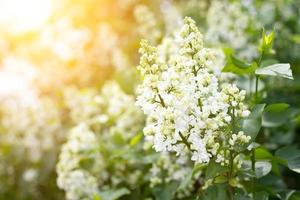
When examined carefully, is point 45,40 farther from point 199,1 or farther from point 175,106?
point 175,106

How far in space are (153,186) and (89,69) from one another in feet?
10.2

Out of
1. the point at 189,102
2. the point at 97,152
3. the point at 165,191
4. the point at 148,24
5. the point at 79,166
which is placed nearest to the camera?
the point at 189,102

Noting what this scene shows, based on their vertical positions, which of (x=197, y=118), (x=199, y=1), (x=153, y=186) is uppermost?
(x=199, y=1)

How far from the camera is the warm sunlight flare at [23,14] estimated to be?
590 centimetres

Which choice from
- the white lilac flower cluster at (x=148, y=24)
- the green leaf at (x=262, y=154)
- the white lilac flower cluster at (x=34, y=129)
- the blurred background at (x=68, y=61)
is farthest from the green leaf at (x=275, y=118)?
the white lilac flower cluster at (x=34, y=129)

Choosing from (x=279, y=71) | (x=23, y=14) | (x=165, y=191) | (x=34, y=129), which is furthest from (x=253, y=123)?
(x=23, y=14)

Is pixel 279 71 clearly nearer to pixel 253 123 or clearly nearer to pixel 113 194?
pixel 253 123

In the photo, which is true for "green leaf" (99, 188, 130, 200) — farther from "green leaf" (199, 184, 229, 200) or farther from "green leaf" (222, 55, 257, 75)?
"green leaf" (222, 55, 257, 75)

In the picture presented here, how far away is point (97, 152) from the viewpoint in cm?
279

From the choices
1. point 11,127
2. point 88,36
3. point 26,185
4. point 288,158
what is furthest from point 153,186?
point 88,36

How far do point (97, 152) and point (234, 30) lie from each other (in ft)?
4.36

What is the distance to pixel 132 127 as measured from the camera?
3.06 metres

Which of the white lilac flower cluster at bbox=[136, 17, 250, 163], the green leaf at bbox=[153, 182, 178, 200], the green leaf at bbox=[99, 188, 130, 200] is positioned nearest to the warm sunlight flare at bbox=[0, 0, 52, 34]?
the green leaf at bbox=[99, 188, 130, 200]

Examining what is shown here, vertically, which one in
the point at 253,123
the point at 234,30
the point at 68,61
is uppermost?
the point at 68,61
